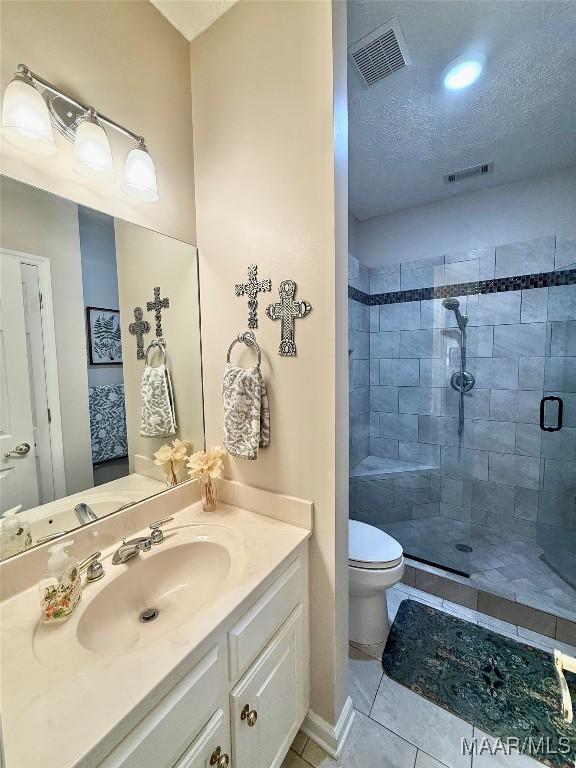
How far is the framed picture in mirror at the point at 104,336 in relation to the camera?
1.03 m

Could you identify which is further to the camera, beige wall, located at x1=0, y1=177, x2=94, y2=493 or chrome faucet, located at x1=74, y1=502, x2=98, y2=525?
chrome faucet, located at x1=74, y1=502, x2=98, y2=525

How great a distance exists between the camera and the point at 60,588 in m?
0.75

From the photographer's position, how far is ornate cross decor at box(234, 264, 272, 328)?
117cm

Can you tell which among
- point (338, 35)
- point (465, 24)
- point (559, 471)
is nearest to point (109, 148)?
point (338, 35)

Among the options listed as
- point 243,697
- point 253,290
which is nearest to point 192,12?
point 253,290

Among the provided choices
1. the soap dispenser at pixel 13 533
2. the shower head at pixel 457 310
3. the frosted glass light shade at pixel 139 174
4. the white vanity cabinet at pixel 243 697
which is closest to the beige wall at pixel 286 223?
the white vanity cabinet at pixel 243 697

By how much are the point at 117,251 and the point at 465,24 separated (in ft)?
5.29

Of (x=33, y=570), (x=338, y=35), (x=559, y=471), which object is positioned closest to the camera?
(x=33, y=570)

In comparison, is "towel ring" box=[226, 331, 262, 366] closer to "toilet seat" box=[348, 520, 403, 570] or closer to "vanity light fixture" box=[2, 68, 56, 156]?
"vanity light fixture" box=[2, 68, 56, 156]

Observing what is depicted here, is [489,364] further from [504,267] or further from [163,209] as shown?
[163,209]

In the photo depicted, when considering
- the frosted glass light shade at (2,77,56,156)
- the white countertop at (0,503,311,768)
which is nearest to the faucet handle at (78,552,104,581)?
the white countertop at (0,503,311,768)

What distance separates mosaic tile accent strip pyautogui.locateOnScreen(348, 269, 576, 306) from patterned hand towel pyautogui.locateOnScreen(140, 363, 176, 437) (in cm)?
164

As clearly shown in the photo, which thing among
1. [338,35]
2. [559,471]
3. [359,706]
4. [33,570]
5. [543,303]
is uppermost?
[338,35]

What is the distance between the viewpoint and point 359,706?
1.29 meters
